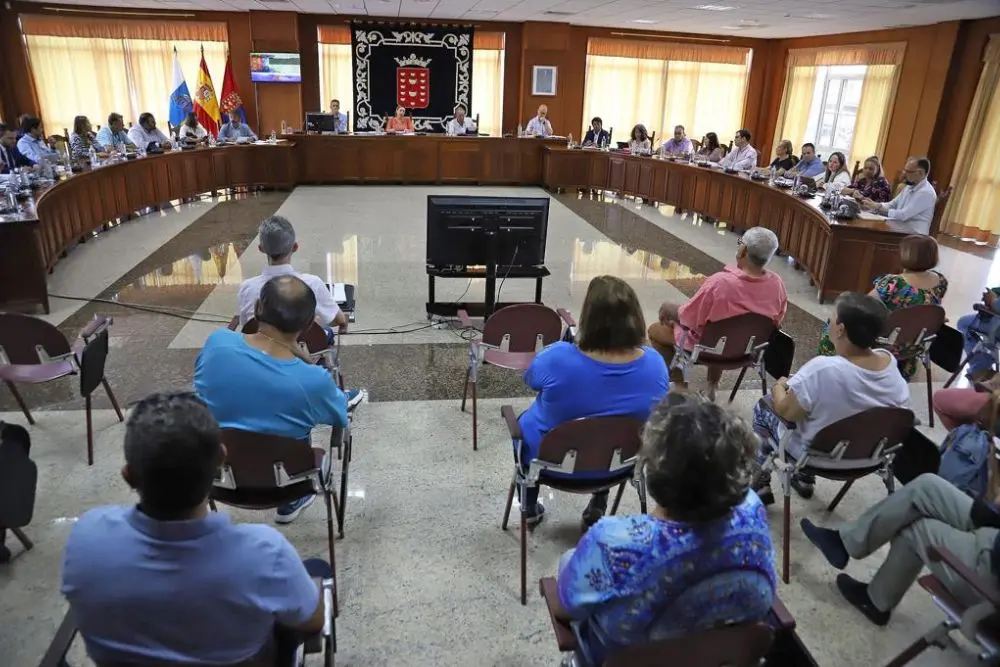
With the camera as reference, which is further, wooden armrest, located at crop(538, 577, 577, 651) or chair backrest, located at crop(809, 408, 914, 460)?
chair backrest, located at crop(809, 408, 914, 460)

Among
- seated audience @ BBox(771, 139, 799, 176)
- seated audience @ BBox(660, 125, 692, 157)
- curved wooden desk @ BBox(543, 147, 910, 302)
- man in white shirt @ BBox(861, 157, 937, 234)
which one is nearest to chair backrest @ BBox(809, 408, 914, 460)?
curved wooden desk @ BBox(543, 147, 910, 302)

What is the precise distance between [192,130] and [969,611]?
Result: 1096 cm

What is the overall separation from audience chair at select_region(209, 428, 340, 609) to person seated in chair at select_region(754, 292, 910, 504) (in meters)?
1.56

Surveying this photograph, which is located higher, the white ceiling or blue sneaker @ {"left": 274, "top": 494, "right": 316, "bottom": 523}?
the white ceiling

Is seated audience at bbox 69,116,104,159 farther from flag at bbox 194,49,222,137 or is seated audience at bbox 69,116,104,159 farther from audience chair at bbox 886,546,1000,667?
audience chair at bbox 886,546,1000,667

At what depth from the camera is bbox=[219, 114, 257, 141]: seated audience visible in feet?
33.9

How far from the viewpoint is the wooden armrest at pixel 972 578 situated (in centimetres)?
160

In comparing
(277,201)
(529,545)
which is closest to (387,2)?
(277,201)

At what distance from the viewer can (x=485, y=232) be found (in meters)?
4.38

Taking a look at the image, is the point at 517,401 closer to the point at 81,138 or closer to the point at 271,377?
the point at 271,377

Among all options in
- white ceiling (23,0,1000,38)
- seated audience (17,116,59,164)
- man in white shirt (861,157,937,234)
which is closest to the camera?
man in white shirt (861,157,937,234)

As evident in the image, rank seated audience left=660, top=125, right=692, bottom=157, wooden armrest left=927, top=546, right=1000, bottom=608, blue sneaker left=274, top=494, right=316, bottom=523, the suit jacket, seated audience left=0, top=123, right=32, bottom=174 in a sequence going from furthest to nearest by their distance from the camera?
seated audience left=660, top=125, right=692, bottom=157 → seated audience left=0, top=123, right=32, bottom=174 → the suit jacket → blue sneaker left=274, top=494, right=316, bottom=523 → wooden armrest left=927, top=546, right=1000, bottom=608

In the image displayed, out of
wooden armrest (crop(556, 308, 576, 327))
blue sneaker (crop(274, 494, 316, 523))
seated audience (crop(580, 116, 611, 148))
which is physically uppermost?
seated audience (crop(580, 116, 611, 148))

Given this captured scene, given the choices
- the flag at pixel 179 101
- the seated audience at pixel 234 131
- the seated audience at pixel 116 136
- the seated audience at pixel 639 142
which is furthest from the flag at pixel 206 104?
the seated audience at pixel 639 142
